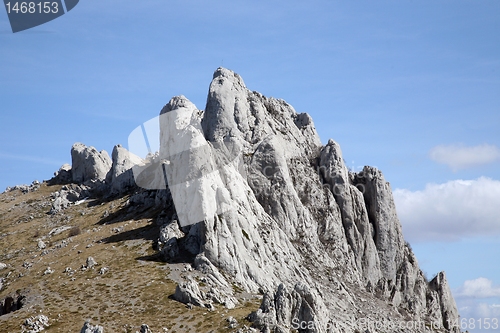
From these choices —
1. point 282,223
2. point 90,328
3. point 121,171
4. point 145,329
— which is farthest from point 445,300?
point 90,328

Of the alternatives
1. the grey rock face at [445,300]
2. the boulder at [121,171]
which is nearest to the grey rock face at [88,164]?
the boulder at [121,171]

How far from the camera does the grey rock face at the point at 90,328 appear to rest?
267 feet

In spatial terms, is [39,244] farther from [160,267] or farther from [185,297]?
[185,297]

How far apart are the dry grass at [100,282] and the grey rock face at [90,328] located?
159 inches

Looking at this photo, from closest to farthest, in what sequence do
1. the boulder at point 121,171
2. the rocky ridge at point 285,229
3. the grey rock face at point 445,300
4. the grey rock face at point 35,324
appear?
the grey rock face at point 35,324, the rocky ridge at point 285,229, the grey rock face at point 445,300, the boulder at point 121,171

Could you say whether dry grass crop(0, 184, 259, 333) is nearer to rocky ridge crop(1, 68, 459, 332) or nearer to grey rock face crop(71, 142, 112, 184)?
rocky ridge crop(1, 68, 459, 332)

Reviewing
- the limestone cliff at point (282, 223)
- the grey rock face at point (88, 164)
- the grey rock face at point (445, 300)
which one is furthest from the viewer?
the grey rock face at point (88, 164)

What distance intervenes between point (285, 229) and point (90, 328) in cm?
4578

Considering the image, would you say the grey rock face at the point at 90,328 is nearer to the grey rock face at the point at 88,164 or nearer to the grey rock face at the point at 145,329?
the grey rock face at the point at 145,329

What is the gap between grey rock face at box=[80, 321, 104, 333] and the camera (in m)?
81.3

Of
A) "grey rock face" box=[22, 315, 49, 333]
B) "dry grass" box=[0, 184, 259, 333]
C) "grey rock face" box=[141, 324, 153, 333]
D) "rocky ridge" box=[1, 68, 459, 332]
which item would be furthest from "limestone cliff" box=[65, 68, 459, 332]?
"grey rock face" box=[22, 315, 49, 333]

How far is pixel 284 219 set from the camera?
11844 centimetres

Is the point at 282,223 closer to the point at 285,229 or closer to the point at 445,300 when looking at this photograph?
the point at 285,229

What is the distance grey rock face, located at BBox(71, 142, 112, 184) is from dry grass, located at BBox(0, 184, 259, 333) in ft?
111
